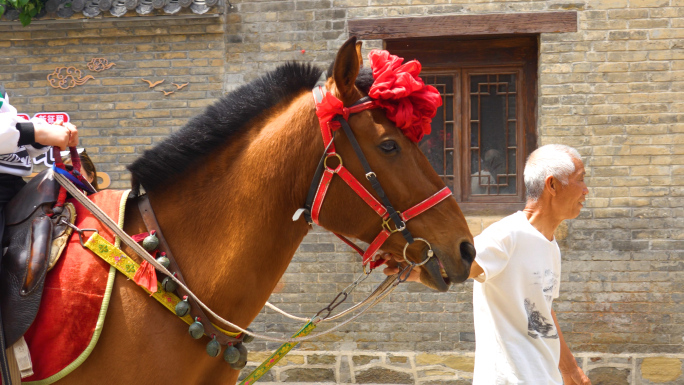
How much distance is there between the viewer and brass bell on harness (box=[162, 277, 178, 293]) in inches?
79.1

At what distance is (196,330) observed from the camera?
2.00m

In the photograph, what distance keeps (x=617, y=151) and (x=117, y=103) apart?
5.27 meters

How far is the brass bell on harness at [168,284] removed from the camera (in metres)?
2.01

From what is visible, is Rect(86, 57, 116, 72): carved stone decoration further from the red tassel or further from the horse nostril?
the horse nostril

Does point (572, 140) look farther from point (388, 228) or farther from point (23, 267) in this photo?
point (23, 267)

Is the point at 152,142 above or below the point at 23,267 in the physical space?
below

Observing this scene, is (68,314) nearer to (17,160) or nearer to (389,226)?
(17,160)

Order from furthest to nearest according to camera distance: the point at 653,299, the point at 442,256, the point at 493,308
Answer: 1. the point at 653,299
2. the point at 493,308
3. the point at 442,256

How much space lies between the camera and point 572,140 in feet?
19.5

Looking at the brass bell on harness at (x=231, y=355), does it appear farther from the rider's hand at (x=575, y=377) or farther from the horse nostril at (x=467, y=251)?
the rider's hand at (x=575, y=377)

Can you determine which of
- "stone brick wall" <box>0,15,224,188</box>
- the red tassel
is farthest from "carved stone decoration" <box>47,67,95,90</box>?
the red tassel

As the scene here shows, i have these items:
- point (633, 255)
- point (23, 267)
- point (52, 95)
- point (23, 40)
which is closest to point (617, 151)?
point (633, 255)

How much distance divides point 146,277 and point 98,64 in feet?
16.8

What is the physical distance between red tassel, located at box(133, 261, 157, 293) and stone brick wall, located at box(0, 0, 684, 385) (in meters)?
4.18
